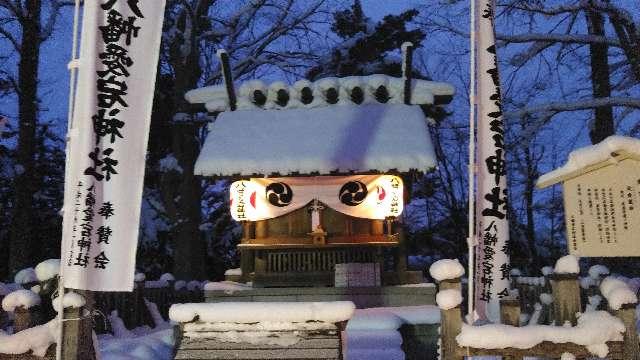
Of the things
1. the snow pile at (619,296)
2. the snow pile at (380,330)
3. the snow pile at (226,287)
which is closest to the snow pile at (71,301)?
the snow pile at (619,296)

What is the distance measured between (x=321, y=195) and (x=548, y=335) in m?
9.59

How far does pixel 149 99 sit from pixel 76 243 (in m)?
1.47

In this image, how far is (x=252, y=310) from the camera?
5.25 metres

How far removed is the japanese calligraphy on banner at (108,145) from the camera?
207 inches

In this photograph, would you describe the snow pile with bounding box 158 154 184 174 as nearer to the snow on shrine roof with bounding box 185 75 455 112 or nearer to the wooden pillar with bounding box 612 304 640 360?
the snow on shrine roof with bounding box 185 75 455 112

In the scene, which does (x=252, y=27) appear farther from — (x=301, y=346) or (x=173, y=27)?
(x=301, y=346)

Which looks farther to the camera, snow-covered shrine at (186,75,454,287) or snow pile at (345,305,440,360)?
snow-covered shrine at (186,75,454,287)

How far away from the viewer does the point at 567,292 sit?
5.22 metres

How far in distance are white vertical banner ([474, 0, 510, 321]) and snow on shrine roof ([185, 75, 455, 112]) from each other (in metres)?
7.86

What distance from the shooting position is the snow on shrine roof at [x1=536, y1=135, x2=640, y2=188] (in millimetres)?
5906

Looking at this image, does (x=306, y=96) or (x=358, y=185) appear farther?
(x=306, y=96)

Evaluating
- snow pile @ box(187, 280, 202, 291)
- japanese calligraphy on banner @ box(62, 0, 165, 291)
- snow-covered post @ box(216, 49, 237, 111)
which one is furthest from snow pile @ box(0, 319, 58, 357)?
snow pile @ box(187, 280, 202, 291)

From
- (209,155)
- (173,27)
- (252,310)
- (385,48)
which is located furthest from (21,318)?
(385,48)

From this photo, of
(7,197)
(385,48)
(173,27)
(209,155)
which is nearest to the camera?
(209,155)
